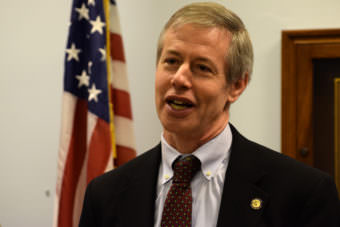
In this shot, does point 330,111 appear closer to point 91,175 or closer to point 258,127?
point 258,127

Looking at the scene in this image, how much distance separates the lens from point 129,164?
1.47 m

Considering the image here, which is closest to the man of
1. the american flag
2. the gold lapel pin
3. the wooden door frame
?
the gold lapel pin

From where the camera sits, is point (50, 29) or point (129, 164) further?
point (50, 29)

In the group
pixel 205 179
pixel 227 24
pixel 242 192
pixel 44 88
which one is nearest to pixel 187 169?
pixel 205 179

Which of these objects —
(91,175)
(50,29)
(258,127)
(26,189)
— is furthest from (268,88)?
(26,189)

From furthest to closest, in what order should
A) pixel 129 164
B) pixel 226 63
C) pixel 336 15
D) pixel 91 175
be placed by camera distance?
1. pixel 336 15
2. pixel 91 175
3. pixel 129 164
4. pixel 226 63

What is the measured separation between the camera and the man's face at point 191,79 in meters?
1.23

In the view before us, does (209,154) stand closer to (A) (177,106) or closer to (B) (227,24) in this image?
(A) (177,106)

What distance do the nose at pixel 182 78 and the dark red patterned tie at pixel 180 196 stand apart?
0.21 metres

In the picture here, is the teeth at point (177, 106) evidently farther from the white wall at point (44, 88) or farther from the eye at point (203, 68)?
the white wall at point (44, 88)

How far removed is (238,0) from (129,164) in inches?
78.9

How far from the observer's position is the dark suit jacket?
3.85 ft

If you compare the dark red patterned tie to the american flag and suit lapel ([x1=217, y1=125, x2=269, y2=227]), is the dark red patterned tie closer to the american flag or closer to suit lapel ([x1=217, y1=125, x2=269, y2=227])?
suit lapel ([x1=217, y1=125, x2=269, y2=227])

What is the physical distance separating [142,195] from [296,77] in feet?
6.53
